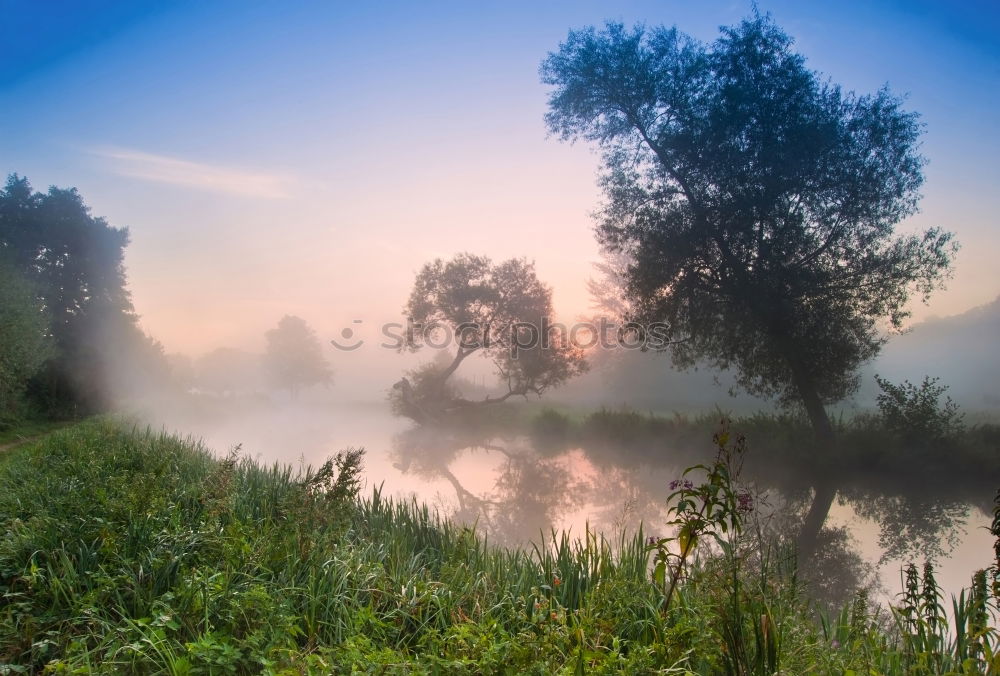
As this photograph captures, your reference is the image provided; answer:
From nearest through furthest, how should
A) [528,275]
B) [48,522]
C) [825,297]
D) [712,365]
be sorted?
[48,522] → [825,297] → [712,365] → [528,275]

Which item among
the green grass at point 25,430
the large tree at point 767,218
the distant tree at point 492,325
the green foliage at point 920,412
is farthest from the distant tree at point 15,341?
the green foliage at point 920,412

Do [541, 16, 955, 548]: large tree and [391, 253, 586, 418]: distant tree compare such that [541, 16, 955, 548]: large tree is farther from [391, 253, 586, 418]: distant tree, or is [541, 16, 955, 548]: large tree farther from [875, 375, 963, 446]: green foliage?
[391, 253, 586, 418]: distant tree

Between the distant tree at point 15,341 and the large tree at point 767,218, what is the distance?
55.3ft

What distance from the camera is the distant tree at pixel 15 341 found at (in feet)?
46.5

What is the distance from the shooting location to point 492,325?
77.9 ft

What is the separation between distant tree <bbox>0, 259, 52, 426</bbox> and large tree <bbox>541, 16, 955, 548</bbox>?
16858mm

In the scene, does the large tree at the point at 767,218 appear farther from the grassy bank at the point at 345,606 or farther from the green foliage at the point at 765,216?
the grassy bank at the point at 345,606

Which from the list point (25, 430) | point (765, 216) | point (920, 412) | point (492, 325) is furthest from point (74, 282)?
point (920, 412)

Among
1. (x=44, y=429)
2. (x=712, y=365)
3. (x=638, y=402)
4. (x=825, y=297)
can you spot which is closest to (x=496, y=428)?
(x=638, y=402)

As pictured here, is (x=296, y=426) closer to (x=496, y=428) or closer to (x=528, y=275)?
(x=496, y=428)

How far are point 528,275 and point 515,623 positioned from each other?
863 inches

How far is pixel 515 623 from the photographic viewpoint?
2760 millimetres

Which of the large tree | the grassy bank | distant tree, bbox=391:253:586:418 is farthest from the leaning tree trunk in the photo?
distant tree, bbox=391:253:586:418

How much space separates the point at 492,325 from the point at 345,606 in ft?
69.1
